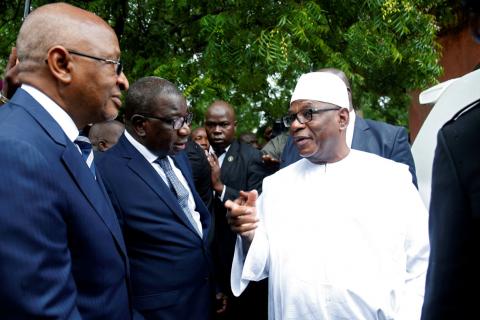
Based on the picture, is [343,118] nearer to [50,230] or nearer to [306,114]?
[306,114]

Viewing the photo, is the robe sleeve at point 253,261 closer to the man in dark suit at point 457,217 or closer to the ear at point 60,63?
the ear at point 60,63

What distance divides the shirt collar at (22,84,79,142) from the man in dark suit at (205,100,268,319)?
8.46ft

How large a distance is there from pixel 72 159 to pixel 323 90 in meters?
1.89

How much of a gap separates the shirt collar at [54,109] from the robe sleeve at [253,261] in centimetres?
138

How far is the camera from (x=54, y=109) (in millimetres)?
2164

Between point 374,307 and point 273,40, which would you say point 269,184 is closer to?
point 374,307

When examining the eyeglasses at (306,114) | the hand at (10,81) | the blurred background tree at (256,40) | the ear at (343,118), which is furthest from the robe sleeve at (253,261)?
the blurred background tree at (256,40)

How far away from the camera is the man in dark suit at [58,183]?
5.93 ft

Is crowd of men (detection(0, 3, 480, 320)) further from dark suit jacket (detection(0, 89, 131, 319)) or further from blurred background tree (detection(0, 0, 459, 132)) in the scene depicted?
blurred background tree (detection(0, 0, 459, 132))

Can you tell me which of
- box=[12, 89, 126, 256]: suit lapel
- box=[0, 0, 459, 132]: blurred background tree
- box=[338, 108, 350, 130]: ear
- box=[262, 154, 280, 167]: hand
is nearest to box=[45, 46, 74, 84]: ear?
box=[12, 89, 126, 256]: suit lapel

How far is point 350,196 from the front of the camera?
10.6 ft

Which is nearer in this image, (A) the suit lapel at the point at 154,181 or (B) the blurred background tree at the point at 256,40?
(A) the suit lapel at the point at 154,181

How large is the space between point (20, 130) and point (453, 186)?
4.61 ft

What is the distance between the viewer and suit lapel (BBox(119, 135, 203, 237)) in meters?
3.39
